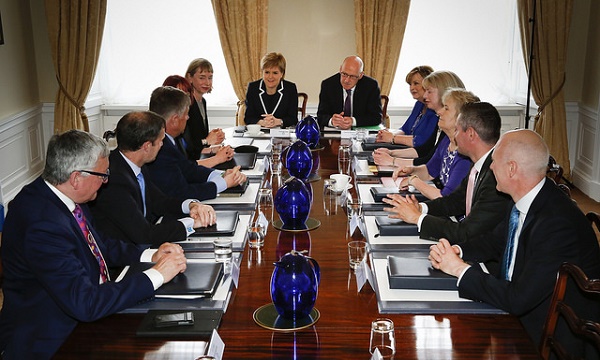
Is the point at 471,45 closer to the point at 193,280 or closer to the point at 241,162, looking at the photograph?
the point at 241,162

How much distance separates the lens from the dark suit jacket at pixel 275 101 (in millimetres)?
5793

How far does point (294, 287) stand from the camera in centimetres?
202

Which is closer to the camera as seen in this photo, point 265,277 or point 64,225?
point 64,225

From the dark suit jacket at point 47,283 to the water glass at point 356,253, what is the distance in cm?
72

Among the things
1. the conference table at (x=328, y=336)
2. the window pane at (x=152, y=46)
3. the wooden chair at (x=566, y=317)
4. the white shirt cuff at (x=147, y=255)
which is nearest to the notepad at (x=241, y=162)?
the white shirt cuff at (x=147, y=255)

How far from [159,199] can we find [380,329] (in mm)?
1706

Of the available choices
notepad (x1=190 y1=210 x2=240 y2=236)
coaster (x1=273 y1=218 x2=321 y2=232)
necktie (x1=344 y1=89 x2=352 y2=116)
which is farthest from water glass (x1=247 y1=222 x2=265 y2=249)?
necktie (x1=344 y1=89 x2=352 y2=116)

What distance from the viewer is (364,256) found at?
8.05 feet

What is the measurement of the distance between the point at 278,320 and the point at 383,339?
36cm

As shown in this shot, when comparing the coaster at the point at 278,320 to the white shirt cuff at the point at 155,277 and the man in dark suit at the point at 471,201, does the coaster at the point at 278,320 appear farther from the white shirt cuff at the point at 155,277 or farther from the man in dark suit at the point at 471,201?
the man in dark suit at the point at 471,201

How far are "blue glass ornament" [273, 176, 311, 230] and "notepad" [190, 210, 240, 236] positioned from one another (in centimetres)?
20

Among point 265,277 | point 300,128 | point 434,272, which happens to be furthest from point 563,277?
point 300,128

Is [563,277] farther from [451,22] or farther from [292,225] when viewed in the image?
[451,22]

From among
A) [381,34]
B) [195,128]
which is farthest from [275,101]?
[381,34]
